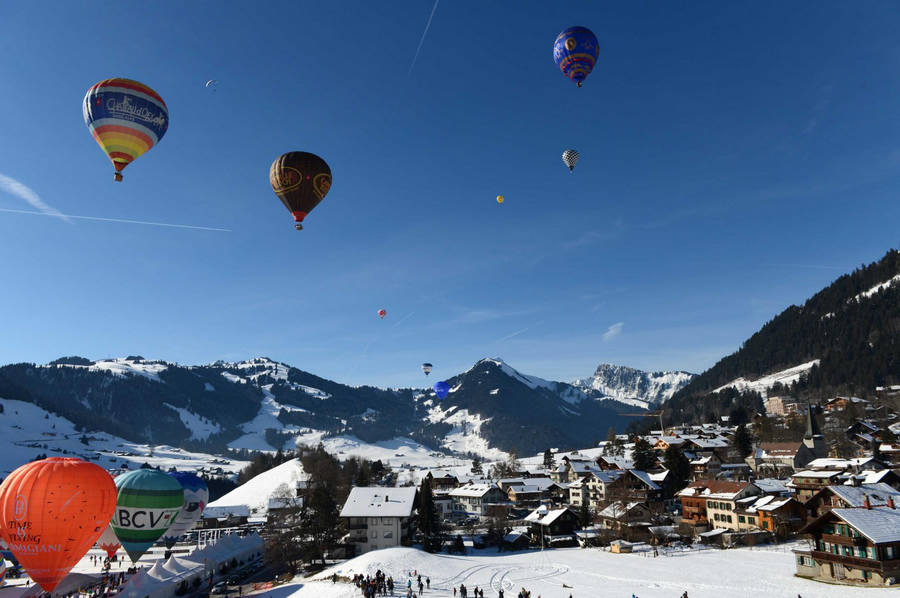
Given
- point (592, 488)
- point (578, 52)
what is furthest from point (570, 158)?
point (592, 488)

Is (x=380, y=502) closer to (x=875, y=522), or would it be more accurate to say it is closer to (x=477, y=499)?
(x=477, y=499)

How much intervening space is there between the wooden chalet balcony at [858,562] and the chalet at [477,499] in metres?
58.0

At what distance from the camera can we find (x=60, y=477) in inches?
1179

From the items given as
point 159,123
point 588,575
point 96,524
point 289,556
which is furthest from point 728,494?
point 159,123

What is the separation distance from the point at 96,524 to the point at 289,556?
28.7 metres

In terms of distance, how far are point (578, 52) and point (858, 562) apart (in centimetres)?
3902

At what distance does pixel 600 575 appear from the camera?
1646 inches

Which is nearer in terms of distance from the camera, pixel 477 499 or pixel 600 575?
pixel 600 575

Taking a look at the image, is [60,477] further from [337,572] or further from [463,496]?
[463,496]

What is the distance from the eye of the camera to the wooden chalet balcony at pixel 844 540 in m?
33.8

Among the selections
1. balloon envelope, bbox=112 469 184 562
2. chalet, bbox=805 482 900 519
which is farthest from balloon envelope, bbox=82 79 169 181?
chalet, bbox=805 482 900 519

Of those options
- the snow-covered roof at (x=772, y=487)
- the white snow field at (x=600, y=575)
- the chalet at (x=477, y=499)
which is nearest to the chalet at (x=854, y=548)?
the white snow field at (x=600, y=575)

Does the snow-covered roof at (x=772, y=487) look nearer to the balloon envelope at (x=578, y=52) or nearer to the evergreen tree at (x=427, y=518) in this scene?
the evergreen tree at (x=427, y=518)

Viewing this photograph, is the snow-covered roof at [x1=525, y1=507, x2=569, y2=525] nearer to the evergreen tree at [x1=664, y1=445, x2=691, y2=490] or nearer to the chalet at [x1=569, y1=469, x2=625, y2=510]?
the chalet at [x1=569, y1=469, x2=625, y2=510]
